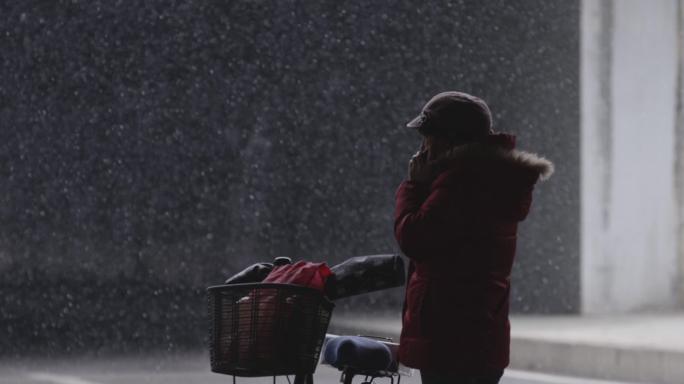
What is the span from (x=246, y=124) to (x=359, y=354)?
844 cm

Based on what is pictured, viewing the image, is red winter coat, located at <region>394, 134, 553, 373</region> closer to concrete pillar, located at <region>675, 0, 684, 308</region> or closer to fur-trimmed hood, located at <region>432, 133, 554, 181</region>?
fur-trimmed hood, located at <region>432, 133, 554, 181</region>

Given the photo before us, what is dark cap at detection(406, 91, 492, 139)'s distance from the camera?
2.97 meters

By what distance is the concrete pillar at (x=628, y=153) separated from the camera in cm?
1179

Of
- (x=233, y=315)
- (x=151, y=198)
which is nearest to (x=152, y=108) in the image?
(x=151, y=198)

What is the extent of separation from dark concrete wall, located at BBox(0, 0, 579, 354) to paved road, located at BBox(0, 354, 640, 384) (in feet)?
5.22

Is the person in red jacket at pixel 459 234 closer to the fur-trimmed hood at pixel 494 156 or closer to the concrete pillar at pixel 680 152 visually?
the fur-trimmed hood at pixel 494 156

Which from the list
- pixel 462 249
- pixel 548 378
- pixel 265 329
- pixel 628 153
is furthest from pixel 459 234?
pixel 628 153

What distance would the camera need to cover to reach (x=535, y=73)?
12000 millimetres

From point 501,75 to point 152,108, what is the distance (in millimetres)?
3282

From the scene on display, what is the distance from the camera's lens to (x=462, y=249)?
2965 millimetres

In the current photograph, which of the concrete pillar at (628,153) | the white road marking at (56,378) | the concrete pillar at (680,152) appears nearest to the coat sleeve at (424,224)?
the white road marking at (56,378)

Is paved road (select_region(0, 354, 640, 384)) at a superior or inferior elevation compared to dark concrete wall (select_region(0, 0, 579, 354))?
inferior

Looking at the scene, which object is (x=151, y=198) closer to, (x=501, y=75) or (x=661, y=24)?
(x=501, y=75)

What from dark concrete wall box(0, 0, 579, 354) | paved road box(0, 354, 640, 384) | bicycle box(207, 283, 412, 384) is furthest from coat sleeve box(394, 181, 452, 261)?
dark concrete wall box(0, 0, 579, 354)
